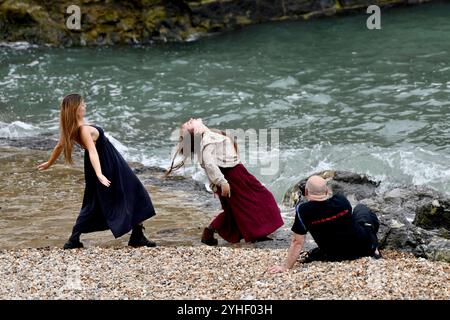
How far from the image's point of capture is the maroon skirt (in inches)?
344

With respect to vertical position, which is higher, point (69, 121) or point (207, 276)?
point (69, 121)

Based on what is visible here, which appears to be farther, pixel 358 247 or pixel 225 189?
pixel 225 189

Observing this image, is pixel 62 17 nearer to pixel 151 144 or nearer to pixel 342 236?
pixel 151 144

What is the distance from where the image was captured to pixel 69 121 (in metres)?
7.82

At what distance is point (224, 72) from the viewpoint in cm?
1939

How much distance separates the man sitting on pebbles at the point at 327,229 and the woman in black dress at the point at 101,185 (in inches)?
71.9

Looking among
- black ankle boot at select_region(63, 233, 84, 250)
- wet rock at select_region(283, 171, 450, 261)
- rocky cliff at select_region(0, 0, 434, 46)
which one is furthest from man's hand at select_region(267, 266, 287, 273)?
rocky cliff at select_region(0, 0, 434, 46)

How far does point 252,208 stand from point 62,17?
1620cm

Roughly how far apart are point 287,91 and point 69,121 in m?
10.2

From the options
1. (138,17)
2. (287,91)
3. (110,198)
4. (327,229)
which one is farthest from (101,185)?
(138,17)

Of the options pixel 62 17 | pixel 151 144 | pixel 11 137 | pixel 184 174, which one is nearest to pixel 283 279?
pixel 184 174

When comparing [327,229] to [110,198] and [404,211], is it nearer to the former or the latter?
[110,198]

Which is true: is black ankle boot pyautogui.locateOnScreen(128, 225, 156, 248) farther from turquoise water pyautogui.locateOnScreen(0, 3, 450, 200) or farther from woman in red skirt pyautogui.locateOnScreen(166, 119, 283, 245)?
turquoise water pyautogui.locateOnScreen(0, 3, 450, 200)

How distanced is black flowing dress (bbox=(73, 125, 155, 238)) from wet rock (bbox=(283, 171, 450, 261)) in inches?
102
